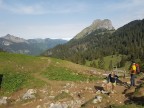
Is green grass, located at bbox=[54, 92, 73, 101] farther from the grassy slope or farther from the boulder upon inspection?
the grassy slope

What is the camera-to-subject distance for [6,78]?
46.1 meters

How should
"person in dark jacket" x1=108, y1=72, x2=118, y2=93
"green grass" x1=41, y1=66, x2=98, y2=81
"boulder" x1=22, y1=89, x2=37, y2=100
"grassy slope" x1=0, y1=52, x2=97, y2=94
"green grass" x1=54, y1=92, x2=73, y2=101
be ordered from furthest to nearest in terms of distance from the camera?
1. "green grass" x1=41, y1=66, x2=98, y2=81
2. "grassy slope" x1=0, y1=52, x2=97, y2=94
3. "boulder" x1=22, y1=89, x2=37, y2=100
4. "green grass" x1=54, y1=92, x2=73, y2=101
5. "person in dark jacket" x1=108, y1=72, x2=118, y2=93

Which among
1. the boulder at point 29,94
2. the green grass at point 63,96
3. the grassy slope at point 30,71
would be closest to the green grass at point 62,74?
the grassy slope at point 30,71

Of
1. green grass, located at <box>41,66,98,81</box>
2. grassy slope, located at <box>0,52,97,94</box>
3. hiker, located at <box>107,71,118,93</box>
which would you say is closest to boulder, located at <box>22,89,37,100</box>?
grassy slope, located at <box>0,52,97,94</box>

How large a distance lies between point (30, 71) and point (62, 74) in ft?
22.1

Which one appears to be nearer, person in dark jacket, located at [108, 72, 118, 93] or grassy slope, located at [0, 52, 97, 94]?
person in dark jacket, located at [108, 72, 118, 93]

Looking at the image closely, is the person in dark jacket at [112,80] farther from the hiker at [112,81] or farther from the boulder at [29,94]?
the boulder at [29,94]

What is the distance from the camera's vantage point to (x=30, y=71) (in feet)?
168

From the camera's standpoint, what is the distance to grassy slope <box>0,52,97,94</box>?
142 feet

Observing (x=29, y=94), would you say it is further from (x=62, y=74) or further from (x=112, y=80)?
(x=112, y=80)

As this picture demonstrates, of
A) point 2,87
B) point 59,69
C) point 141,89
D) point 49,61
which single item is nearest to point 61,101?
point 141,89

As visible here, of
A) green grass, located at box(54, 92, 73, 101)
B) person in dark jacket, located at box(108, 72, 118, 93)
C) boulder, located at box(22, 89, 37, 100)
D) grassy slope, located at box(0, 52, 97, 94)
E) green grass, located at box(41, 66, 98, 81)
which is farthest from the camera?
green grass, located at box(41, 66, 98, 81)

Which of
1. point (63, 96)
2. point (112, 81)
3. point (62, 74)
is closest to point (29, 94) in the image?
point (63, 96)

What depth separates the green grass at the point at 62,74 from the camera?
46500 millimetres
